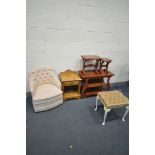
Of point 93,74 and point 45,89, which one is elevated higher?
point 93,74

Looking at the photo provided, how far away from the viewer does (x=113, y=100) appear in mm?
2947

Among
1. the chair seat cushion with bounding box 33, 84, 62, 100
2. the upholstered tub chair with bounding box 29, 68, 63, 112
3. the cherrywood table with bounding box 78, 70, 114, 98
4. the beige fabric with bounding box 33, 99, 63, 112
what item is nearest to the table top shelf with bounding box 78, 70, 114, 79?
the cherrywood table with bounding box 78, 70, 114, 98

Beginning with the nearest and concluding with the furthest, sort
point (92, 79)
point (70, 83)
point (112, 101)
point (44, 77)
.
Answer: point (112, 101) → point (44, 77) → point (70, 83) → point (92, 79)

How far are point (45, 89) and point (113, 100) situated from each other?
4.46ft

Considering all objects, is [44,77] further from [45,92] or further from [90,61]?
[90,61]

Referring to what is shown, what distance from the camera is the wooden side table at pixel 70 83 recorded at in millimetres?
3457

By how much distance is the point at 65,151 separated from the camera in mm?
2326

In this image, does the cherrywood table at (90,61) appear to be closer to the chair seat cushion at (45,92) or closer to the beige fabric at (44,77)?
the beige fabric at (44,77)

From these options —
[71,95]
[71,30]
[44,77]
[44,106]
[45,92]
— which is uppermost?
[71,30]

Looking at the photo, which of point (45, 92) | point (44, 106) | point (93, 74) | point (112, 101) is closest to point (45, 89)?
point (45, 92)

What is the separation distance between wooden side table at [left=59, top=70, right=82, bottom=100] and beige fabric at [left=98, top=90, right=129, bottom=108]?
0.70 m

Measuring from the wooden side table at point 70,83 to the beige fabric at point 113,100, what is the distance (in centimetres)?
70
